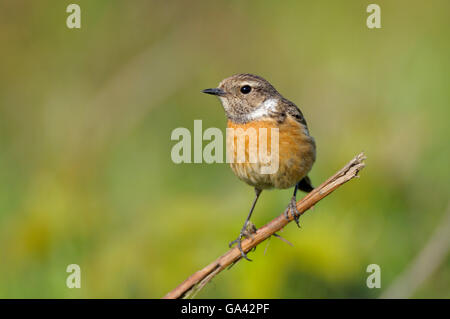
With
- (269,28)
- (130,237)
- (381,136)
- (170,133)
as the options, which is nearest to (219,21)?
(269,28)

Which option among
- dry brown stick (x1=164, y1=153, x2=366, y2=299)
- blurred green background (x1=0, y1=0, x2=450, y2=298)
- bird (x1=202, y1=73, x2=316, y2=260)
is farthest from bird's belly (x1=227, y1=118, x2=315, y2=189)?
dry brown stick (x1=164, y1=153, x2=366, y2=299)

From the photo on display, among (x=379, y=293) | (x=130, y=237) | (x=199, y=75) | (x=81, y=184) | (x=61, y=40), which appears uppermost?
(x=61, y=40)

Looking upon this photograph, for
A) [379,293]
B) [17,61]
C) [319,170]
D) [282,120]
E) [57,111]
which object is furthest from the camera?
[17,61]

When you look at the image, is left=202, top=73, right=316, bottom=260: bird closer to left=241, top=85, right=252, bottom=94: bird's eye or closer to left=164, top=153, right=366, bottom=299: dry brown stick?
left=241, top=85, right=252, bottom=94: bird's eye

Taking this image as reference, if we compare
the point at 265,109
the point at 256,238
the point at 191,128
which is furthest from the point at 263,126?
the point at 191,128

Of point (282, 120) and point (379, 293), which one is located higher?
point (282, 120)

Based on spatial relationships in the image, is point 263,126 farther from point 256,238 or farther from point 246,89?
point 256,238

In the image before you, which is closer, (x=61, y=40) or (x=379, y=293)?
(x=379, y=293)

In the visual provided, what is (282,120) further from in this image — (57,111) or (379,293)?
(57,111)
